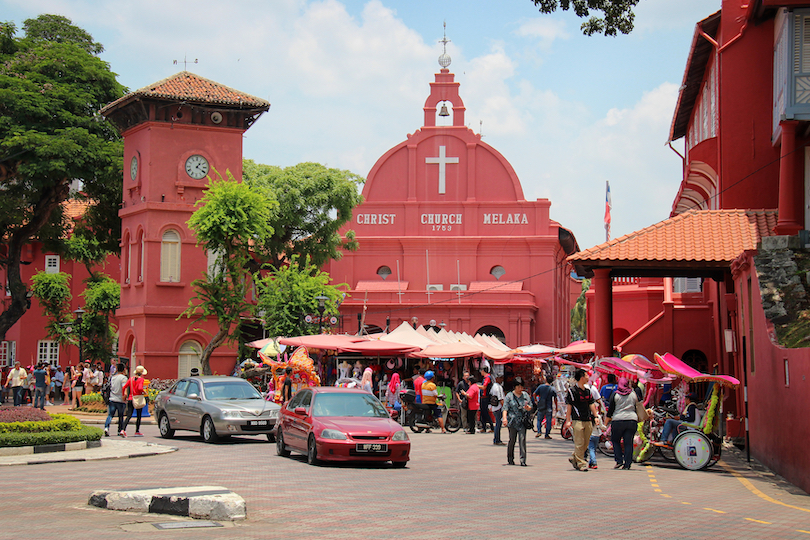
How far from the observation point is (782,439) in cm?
1496

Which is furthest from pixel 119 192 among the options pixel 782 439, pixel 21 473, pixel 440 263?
pixel 782 439

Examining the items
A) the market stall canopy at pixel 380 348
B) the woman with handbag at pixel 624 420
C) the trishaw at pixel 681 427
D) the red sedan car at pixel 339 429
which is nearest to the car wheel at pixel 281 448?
the red sedan car at pixel 339 429

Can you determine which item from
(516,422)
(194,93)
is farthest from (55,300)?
(516,422)

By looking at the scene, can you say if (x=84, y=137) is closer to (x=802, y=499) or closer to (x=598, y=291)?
(x=598, y=291)

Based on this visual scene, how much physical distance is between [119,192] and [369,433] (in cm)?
2918

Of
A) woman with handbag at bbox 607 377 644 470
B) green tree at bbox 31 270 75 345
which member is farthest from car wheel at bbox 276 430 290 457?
green tree at bbox 31 270 75 345

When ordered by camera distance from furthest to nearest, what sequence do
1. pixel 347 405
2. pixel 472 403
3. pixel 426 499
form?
pixel 472 403 → pixel 347 405 → pixel 426 499

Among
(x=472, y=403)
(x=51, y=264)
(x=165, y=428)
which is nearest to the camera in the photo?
(x=165, y=428)

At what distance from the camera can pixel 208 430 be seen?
2002 cm

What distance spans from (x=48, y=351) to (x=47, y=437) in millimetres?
36728

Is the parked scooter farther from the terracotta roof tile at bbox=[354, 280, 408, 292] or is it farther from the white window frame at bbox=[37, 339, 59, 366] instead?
the white window frame at bbox=[37, 339, 59, 366]

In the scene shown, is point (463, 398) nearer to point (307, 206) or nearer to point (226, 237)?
point (226, 237)

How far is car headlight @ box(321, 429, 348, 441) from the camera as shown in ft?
50.2

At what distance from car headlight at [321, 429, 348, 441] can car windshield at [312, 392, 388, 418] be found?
31.0 inches
